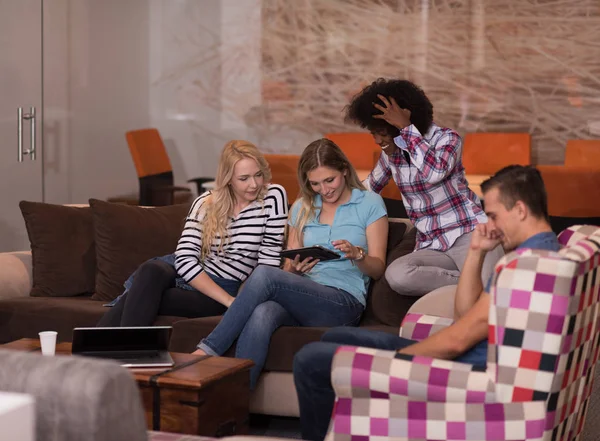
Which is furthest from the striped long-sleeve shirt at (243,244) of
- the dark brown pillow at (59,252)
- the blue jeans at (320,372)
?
the blue jeans at (320,372)

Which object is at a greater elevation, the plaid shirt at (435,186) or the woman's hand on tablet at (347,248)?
the plaid shirt at (435,186)

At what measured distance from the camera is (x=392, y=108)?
12.4 feet

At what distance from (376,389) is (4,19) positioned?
17.9 ft

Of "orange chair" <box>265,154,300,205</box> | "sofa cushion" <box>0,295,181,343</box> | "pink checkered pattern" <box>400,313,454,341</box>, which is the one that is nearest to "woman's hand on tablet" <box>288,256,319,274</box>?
"sofa cushion" <box>0,295,181,343</box>

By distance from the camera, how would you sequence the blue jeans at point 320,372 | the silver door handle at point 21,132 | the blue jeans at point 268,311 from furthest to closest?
the silver door handle at point 21,132 → the blue jeans at point 268,311 → the blue jeans at point 320,372

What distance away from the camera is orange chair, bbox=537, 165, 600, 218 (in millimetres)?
6336

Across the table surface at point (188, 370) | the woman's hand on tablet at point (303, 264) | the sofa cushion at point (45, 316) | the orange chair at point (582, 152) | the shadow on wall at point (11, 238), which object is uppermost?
the orange chair at point (582, 152)

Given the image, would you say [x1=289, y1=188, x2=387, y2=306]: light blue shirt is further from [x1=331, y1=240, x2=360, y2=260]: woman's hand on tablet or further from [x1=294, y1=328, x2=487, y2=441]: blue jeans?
[x1=294, y1=328, x2=487, y2=441]: blue jeans

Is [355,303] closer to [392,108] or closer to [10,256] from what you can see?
[392,108]

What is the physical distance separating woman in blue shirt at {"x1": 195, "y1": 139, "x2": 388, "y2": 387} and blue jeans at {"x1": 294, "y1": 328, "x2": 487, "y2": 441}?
2.19 ft

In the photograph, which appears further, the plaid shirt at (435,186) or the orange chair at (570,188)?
the orange chair at (570,188)

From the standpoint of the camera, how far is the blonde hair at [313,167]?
372cm

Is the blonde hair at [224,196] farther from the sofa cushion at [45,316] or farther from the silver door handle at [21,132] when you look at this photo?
the silver door handle at [21,132]

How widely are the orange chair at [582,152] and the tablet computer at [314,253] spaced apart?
5.02 m
